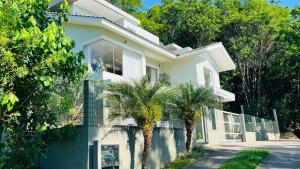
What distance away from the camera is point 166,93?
13484 mm

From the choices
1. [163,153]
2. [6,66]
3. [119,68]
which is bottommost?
[163,153]

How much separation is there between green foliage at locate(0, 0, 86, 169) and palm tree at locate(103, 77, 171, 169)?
10.1 ft

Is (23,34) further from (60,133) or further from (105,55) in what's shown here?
(105,55)

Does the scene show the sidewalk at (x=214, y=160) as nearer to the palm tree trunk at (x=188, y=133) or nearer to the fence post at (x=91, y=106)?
the palm tree trunk at (x=188, y=133)

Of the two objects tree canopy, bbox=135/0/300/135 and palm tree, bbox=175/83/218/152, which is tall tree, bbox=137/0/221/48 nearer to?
tree canopy, bbox=135/0/300/135

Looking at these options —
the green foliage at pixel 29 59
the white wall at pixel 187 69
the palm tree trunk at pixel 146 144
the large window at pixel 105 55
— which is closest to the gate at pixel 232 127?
the white wall at pixel 187 69

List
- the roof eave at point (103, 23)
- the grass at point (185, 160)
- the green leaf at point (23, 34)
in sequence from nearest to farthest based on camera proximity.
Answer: the green leaf at point (23, 34), the grass at point (185, 160), the roof eave at point (103, 23)

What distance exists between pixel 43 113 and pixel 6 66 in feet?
10.3

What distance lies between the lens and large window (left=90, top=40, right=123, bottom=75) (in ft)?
64.0

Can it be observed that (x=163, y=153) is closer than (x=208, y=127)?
Yes

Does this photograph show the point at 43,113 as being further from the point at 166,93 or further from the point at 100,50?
the point at 100,50

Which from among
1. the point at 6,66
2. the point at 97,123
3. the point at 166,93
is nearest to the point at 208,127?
the point at 166,93

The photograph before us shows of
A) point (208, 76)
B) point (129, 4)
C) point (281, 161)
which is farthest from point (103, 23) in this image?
point (129, 4)

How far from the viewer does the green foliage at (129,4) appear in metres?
45.7
